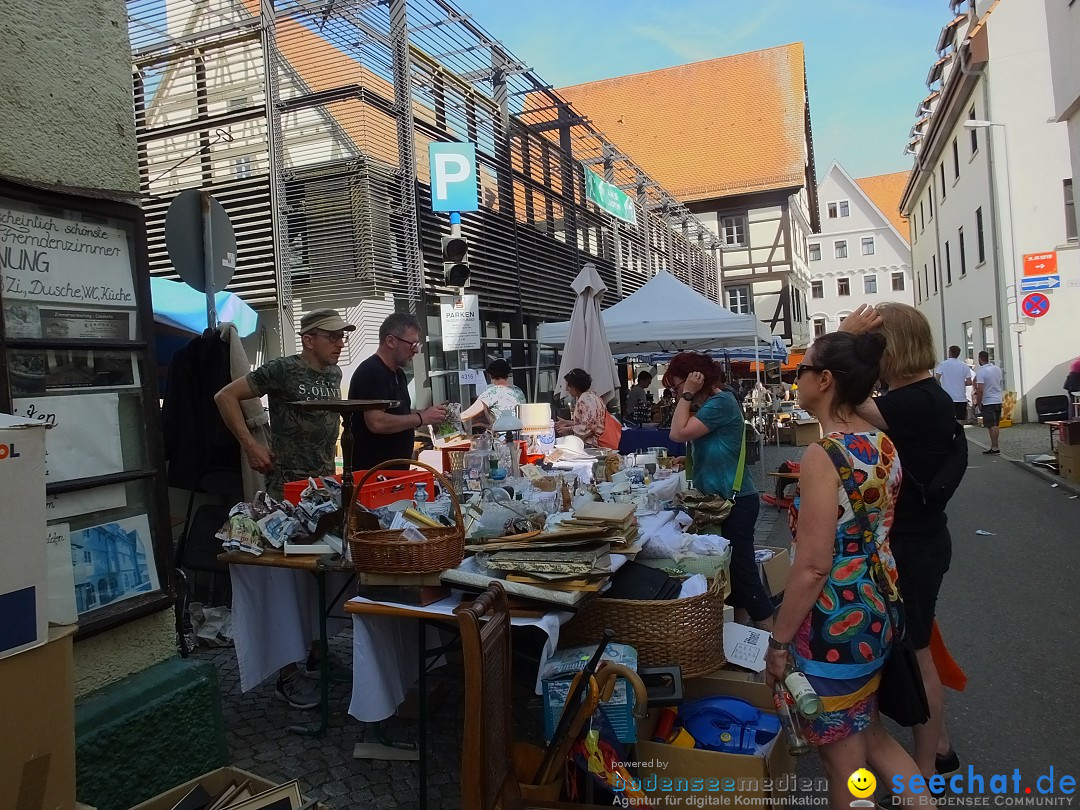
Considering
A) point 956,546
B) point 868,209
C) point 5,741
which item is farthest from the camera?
point 868,209

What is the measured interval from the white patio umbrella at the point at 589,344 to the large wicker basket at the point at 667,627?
5152mm

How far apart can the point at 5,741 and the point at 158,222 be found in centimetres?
849

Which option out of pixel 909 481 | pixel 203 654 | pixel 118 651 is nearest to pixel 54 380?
pixel 118 651

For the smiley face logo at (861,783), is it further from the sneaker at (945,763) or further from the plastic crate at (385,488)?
the plastic crate at (385,488)

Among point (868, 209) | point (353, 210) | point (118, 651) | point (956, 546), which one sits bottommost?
point (956, 546)

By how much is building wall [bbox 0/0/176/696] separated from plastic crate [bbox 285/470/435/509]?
0.85m

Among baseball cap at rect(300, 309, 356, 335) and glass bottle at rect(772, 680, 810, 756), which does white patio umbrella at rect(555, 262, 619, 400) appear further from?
glass bottle at rect(772, 680, 810, 756)

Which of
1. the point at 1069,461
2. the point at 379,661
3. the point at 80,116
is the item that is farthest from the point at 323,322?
the point at 1069,461

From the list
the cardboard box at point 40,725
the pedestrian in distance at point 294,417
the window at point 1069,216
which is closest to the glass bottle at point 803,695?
the cardboard box at point 40,725

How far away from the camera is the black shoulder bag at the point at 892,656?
219cm

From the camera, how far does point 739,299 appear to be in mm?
31297

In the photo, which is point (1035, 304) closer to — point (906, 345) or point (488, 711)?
point (906, 345)

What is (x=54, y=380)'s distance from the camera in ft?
8.59

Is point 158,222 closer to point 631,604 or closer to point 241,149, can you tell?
point 241,149
